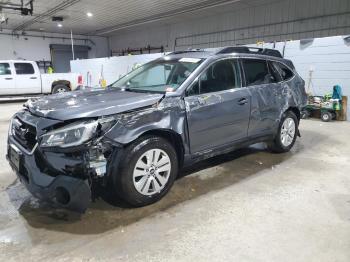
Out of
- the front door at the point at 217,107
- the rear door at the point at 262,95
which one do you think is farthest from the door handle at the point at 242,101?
the rear door at the point at 262,95

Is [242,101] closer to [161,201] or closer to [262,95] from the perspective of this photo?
[262,95]

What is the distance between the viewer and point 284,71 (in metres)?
4.53

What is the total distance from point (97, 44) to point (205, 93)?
2066 centimetres

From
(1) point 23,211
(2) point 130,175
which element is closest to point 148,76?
(2) point 130,175

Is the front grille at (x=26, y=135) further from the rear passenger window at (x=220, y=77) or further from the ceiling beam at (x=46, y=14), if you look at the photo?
the ceiling beam at (x=46, y=14)

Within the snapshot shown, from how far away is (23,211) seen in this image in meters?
2.89

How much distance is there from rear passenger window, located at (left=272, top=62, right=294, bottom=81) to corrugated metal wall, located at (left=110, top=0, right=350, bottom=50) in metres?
7.21

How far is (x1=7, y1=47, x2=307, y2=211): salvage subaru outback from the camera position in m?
2.52

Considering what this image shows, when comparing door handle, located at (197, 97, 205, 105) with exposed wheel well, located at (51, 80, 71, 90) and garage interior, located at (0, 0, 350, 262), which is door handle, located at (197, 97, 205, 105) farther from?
exposed wheel well, located at (51, 80, 71, 90)

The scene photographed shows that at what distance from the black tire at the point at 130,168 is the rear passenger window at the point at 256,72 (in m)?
1.60

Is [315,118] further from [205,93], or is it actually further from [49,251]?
[49,251]

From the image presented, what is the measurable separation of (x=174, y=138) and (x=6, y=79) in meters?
10.7

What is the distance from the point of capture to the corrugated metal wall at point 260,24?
1045cm

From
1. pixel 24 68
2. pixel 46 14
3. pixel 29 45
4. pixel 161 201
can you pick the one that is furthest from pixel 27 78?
pixel 161 201
